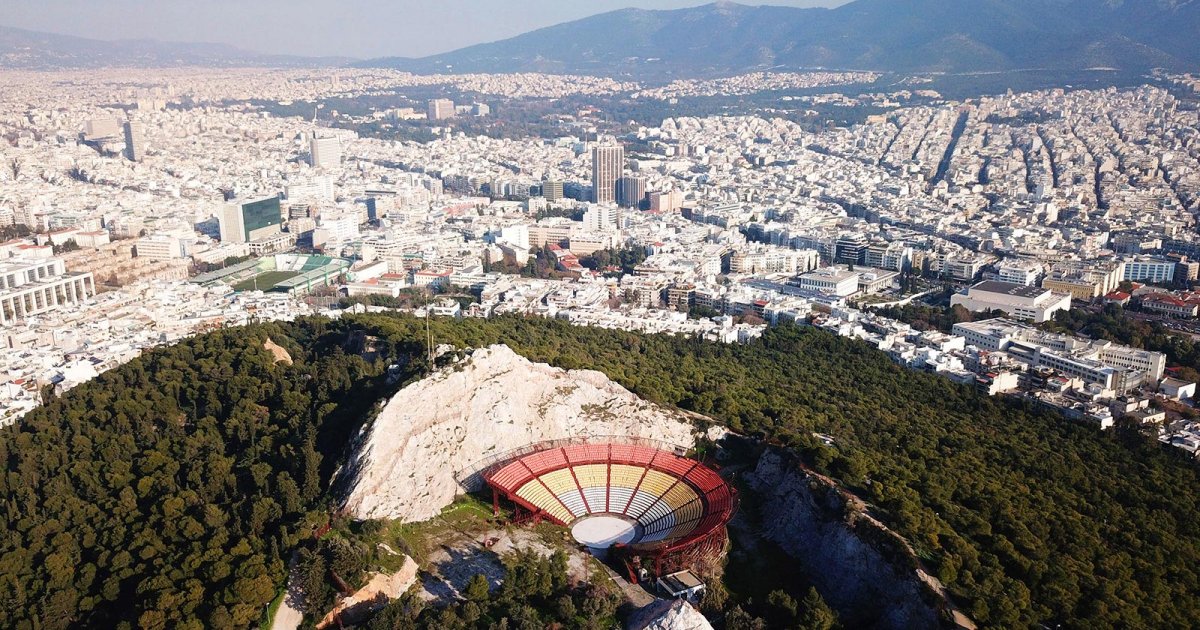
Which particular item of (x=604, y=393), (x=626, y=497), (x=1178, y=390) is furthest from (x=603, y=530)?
(x=1178, y=390)

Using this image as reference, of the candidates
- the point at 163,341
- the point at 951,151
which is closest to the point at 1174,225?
the point at 951,151

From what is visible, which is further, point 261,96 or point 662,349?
point 261,96

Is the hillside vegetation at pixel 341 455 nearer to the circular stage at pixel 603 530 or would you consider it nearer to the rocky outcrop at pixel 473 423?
the rocky outcrop at pixel 473 423

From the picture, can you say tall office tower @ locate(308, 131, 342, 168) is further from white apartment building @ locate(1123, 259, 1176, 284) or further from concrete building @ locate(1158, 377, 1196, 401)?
concrete building @ locate(1158, 377, 1196, 401)

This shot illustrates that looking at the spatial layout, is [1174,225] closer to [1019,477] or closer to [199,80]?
[1019,477]

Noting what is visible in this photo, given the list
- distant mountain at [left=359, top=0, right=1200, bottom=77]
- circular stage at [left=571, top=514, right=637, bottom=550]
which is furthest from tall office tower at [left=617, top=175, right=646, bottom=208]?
distant mountain at [left=359, top=0, right=1200, bottom=77]

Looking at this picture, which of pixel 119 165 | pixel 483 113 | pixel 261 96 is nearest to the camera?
pixel 119 165

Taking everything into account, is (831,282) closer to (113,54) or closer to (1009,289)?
(1009,289)
